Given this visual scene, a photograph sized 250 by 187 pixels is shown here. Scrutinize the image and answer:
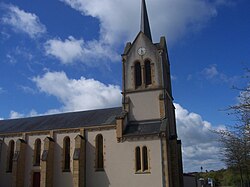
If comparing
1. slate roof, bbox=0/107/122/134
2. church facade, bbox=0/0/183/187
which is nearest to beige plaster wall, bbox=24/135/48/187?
church facade, bbox=0/0/183/187

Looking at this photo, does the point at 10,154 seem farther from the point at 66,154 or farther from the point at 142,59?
the point at 142,59

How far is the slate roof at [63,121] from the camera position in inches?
1341

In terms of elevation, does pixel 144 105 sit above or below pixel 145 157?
above

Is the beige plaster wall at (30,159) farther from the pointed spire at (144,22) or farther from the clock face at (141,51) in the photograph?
the pointed spire at (144,22)

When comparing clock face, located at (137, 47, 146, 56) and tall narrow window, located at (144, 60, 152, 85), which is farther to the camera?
clock face, located at (137, 47, 146, 56)

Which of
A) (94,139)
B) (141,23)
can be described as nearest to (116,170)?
(94,139)

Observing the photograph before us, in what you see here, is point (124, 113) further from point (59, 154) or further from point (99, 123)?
point (59, 154)

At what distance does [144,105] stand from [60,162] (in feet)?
37.9

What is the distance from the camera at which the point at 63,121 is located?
36625mm

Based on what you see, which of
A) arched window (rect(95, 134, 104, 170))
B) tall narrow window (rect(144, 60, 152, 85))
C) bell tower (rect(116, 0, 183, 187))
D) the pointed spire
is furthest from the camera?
the pointed spire

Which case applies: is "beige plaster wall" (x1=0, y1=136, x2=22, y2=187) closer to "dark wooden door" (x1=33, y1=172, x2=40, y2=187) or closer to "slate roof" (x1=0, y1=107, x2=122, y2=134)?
"slate roof" (x1=0, y1=107, x2=122, y2=134)

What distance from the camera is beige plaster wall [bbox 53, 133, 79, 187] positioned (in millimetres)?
32156

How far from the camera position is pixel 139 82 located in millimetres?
33688

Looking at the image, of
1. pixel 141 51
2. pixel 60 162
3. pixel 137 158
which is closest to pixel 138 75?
pixel 141 51
